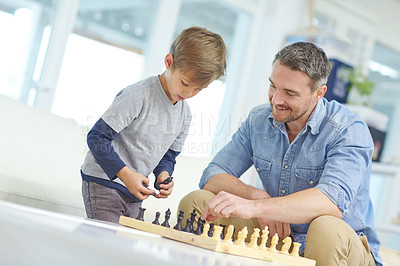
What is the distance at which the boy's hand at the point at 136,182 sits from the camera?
1561mm

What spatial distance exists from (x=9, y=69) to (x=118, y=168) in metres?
2.27

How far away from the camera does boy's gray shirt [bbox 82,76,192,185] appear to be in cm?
172

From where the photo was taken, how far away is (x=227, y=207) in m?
1.47

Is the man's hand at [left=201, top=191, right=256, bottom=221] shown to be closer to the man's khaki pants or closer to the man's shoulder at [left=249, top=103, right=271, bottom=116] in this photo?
the man's khaki pants

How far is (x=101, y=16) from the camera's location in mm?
4129

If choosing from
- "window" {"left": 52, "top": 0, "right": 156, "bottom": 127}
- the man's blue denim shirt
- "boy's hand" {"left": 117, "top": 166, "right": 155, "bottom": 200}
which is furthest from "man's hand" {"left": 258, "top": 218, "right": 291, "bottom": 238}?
"window" {"left": 52, "top": 0, "right": 156, "bottom": 127}

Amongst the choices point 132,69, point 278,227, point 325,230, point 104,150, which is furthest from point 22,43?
point 325,230

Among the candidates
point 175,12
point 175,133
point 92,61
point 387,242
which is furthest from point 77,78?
point 387,242

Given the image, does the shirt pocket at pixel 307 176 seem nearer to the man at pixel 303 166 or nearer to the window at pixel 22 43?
the man at pixel 303 166

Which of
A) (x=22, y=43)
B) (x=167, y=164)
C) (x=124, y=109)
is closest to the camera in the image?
(x=124, y=109)

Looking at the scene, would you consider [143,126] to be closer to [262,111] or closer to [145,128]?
[145,128]

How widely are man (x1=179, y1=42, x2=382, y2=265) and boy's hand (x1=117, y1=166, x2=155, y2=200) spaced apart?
195 millimetres

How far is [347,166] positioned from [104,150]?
783 millimetres

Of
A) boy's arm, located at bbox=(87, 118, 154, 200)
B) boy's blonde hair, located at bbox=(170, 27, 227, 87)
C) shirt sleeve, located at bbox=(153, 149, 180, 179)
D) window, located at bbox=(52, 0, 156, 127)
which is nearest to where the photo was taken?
boy's arm, located at bbox=(87, 118, 154, 200)
